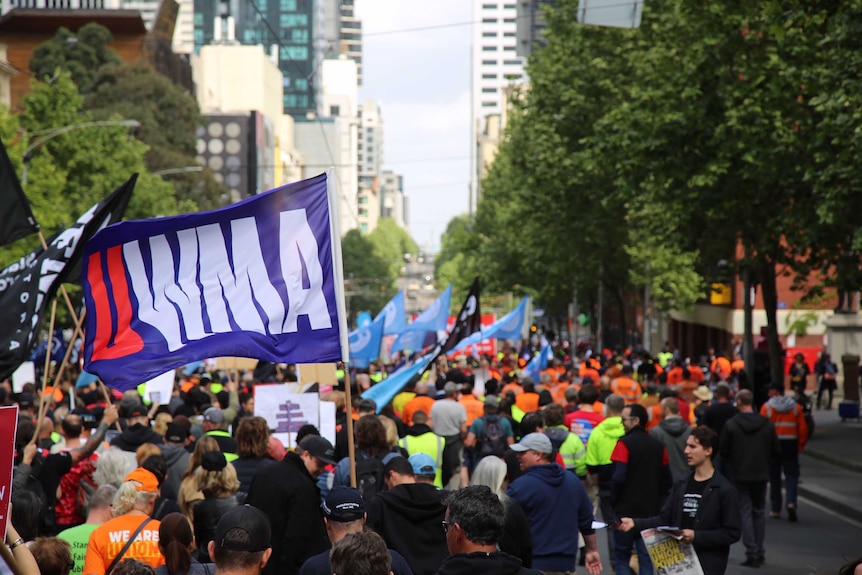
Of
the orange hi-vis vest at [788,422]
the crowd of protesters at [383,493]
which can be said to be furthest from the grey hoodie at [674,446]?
the orange hi-vis vest at [788,422]

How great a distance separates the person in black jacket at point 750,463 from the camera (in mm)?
13078

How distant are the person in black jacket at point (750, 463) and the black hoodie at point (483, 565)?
7942 mm

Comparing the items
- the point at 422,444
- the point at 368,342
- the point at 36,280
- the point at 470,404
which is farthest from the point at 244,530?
the point at 368,342

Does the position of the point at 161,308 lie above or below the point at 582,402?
above

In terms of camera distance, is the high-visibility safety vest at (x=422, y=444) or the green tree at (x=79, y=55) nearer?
the high-visibility safety vest at (x=422, y=444)

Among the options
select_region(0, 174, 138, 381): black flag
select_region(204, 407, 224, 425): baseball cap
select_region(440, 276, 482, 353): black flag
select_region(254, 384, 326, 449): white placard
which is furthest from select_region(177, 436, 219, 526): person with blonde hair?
select_region(440, 276, 482, 353): black flag

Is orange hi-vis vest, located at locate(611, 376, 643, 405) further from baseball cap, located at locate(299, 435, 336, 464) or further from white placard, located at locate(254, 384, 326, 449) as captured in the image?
baseball cap, located at locate(299, 435, 336, 464)

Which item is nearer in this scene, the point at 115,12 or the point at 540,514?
the point at 540,514

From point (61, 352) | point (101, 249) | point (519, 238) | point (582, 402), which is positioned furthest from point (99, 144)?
point (101, 249)

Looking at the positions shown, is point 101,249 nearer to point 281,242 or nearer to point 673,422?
point 281,242

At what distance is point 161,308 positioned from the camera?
324 inches

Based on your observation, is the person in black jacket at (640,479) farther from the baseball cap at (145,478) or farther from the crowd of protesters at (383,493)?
the baseball cap at (145,478)

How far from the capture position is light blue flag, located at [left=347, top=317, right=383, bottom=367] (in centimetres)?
2534

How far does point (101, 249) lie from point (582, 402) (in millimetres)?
6483
